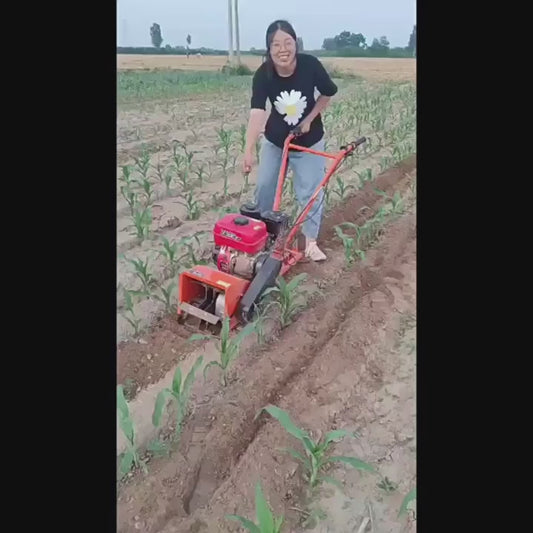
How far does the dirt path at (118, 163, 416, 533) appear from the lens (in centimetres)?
130

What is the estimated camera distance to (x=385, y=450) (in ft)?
4.87

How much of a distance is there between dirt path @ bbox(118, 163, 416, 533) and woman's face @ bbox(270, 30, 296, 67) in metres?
0.93

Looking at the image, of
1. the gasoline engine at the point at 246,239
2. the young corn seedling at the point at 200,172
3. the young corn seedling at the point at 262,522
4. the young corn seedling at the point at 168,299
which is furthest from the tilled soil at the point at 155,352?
the young corn seedling at the point at 200,172

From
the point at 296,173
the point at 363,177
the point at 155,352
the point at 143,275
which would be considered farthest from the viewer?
the point at 363,177

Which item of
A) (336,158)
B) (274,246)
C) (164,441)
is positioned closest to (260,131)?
(336,158)

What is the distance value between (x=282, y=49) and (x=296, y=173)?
0.66 m

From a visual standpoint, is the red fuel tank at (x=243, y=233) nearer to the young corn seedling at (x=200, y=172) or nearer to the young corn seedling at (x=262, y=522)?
the young corn seedling at (x=262, y=522)

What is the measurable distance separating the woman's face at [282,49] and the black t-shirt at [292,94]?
0.05 meters

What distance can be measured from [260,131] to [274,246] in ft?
1.68

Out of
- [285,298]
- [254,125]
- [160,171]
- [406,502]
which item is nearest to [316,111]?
[254,125]

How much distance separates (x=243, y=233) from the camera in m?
1.89

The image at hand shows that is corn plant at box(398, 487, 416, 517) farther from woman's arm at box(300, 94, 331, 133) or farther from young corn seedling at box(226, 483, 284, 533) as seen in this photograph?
woman's arm at box(300, 94, 331, 133)

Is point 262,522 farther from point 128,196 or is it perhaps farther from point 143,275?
point 128,196

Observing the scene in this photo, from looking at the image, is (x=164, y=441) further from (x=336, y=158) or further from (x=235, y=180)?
(x=235, y=180)
